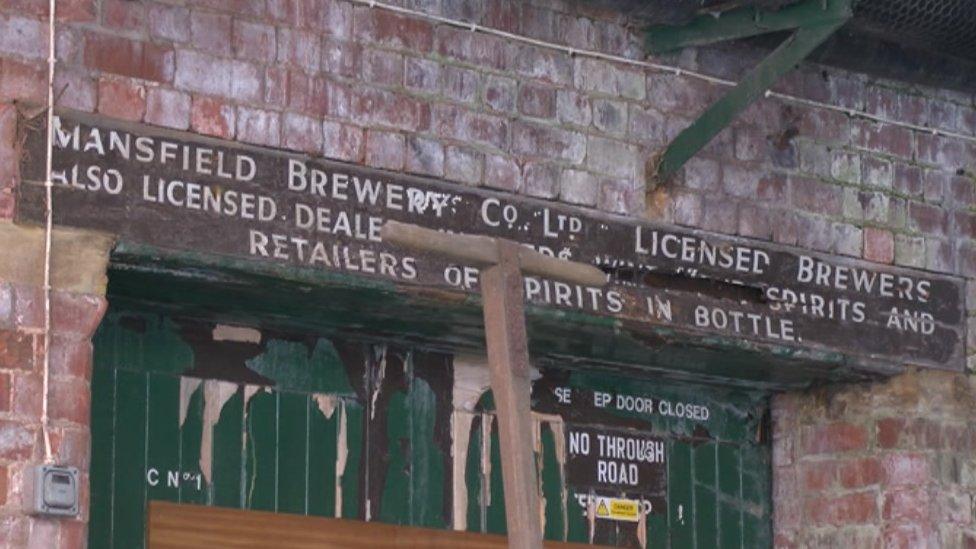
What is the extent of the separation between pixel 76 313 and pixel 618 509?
2834 millimetres

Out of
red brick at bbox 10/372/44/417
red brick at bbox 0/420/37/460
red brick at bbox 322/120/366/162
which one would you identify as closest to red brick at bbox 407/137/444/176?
red brick at bbox 322/120/366/162

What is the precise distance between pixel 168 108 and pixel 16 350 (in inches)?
39.8

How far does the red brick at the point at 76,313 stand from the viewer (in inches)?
278

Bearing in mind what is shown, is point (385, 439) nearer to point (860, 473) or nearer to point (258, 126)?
point (258, 126)

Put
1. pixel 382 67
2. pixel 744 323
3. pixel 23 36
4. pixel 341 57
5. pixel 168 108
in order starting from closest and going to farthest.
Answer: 1. pixel 23 36
2. pixel 168 108
3. pixel 341 57
4. pixel 382 67
5. pixel 744 323

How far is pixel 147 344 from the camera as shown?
315 inches

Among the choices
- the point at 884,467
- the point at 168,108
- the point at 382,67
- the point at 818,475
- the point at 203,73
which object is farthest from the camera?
the point at 818,475

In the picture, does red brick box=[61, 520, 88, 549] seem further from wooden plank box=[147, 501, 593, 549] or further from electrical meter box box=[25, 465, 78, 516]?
wooden plank box=[147, 501, 593, 549]

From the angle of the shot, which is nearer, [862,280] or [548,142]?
[548,142]

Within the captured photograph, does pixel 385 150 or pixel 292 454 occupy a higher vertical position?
pixel 385 150

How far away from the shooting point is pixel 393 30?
814 centimetres

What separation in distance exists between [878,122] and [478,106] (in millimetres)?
1983

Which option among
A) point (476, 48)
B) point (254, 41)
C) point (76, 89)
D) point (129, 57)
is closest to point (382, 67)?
point (476, 48)

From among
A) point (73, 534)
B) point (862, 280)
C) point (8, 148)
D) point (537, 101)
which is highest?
point (537, 101)
